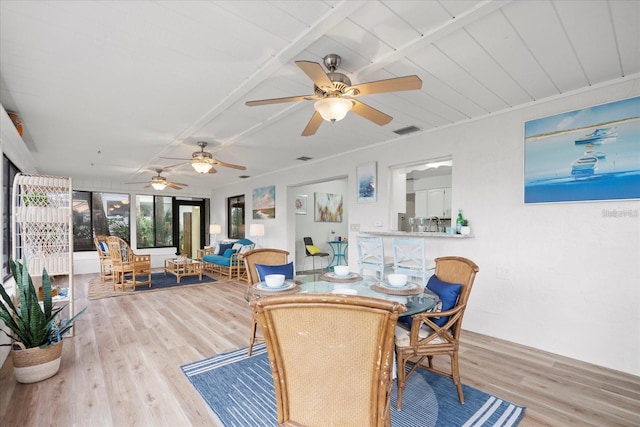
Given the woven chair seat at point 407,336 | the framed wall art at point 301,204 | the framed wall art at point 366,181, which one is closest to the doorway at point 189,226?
the framed wall art at point 301,204

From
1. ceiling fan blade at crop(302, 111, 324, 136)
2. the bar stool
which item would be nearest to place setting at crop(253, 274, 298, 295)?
ceiling fan blade at crop(302, 111, 324, 136)

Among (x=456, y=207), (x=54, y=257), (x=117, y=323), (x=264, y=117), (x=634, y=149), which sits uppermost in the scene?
(x=264, y=117)

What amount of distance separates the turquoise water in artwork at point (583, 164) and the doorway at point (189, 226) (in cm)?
952

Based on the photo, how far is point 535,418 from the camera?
6.56ft

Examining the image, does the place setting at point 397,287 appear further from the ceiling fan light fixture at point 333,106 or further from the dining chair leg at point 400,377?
the ceiling fan light fixture at point 333,106

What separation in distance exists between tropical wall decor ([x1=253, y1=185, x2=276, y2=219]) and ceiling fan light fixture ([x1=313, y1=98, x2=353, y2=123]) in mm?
5037

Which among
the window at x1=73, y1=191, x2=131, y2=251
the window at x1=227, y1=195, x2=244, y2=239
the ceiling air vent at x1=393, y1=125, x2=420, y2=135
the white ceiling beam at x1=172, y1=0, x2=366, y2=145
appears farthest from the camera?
the window at x1=227, y1=195, x2=244, y2=239

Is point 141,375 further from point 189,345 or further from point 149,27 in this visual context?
point 149,27

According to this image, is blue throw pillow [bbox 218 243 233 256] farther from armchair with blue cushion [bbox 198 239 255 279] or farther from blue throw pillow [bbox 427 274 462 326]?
blue throw pillow [bbox 427 274 462 326]

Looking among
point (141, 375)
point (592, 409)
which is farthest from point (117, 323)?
point (592, 409)

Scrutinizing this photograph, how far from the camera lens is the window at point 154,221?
901 cm

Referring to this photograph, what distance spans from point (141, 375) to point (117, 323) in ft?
5.81

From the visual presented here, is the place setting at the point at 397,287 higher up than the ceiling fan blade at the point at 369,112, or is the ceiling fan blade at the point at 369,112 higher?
the ceiling fan blade at the point at 369,112

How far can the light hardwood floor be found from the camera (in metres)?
2.01
